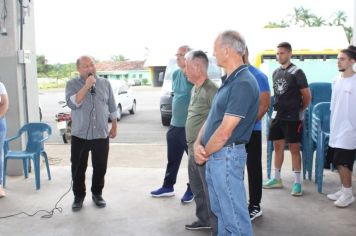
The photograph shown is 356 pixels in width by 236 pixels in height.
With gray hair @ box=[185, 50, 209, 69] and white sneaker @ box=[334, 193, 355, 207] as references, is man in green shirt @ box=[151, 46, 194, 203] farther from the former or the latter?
white sneaker @ box=[334, 193, 355, 207]

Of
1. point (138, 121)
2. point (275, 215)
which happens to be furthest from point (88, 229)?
point (138, 121)

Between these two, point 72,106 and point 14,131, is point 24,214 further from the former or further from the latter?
point 14,131

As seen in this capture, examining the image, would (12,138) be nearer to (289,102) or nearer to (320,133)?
(289,102)

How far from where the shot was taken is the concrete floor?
375 cm

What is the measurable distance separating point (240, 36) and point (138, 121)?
33.6 feet

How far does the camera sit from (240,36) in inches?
102

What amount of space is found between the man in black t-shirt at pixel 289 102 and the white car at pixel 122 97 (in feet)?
25.5

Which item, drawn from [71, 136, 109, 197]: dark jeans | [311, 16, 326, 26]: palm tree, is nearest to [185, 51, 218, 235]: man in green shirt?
[71, 136, 109, 197]: dark jeans

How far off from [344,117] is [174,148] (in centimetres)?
172

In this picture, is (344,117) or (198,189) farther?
(344,117)

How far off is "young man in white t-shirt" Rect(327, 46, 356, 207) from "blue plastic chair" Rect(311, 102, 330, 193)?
415mm

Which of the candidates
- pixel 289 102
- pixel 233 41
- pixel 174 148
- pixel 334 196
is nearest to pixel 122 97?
pixel 174 148

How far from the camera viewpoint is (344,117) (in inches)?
162

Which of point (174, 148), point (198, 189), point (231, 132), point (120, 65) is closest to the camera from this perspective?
point (231, 132)
